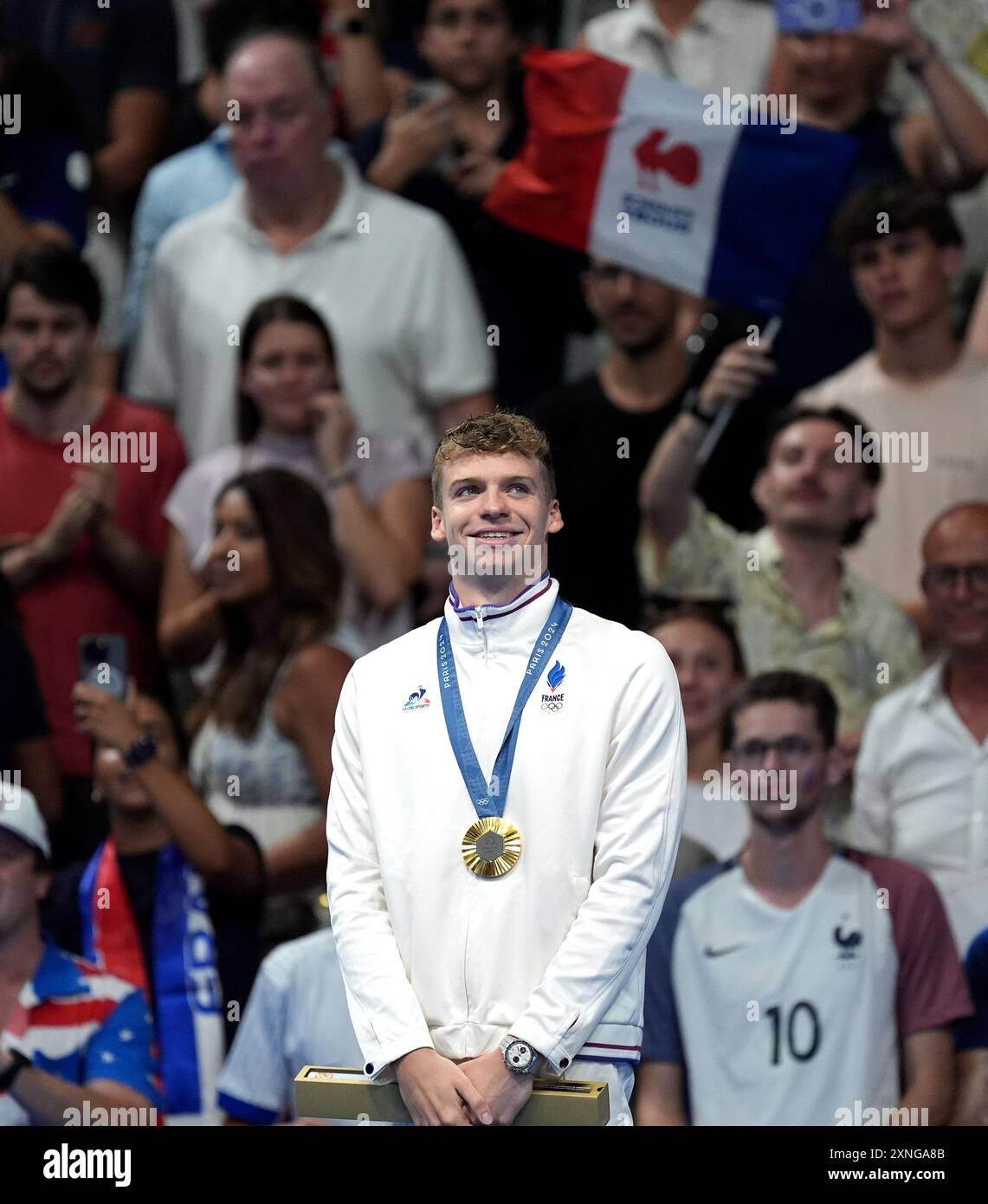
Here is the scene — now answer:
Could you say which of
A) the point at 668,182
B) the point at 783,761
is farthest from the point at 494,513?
the point at 668,182

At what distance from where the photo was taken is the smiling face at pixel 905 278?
6656 mm

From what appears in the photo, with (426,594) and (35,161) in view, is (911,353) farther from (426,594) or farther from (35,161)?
(35,161)

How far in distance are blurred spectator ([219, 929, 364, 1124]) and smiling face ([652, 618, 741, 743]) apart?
140 cm

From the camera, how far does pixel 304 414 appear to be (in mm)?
6805

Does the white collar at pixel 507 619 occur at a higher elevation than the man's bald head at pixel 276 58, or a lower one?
lower

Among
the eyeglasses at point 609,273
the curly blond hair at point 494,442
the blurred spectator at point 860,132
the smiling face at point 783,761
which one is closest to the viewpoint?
the curly blond hair at point 494,442

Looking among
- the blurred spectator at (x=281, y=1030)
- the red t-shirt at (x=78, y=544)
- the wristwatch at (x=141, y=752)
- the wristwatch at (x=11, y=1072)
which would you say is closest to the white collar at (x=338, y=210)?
the red t-shirt at (x=78, y=544)

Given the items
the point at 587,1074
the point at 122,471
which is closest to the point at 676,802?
the point at 587,1074

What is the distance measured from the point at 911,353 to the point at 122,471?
8.98ft

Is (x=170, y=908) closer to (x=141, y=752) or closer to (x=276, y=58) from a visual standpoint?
(x=141, y=752)

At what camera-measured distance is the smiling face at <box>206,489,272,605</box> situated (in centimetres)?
648

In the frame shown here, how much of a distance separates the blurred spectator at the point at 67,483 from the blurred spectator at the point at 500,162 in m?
1.25

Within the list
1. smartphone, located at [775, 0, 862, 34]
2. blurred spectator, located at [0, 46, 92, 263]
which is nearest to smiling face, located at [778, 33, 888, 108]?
smartphone, located at [775, 0, 862, 34]

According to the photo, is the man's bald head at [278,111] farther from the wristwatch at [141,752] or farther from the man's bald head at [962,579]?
the man's bald head at [962,579]
